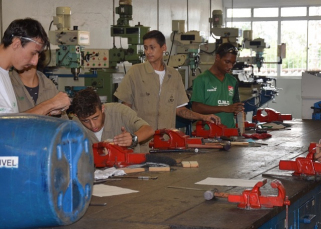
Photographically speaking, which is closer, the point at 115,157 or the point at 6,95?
the point at 6,95

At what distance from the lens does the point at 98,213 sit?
228 centimetres

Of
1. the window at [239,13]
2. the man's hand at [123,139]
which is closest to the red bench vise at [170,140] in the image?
the man's hand at [123,139]

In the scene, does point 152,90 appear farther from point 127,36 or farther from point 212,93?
point 127,36

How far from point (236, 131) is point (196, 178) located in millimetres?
1666

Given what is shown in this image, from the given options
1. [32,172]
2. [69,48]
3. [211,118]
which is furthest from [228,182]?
[69,48]

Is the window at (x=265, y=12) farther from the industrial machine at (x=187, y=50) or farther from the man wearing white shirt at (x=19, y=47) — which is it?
the man wearing white shirt at (x=19, y=47)

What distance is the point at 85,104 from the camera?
3326 millimetres

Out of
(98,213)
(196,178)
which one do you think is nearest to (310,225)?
(196,178)

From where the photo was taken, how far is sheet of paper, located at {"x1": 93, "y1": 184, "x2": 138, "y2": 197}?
2.63 m

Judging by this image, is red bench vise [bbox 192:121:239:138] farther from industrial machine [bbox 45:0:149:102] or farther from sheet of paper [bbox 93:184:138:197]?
sheet of paper [bbox 93:184:138:197]

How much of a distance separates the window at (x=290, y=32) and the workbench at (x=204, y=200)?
8233mm

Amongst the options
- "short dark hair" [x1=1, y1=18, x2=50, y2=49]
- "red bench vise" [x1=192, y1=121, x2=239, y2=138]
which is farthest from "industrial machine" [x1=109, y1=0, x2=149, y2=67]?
"short dark hair" [x1=1, y1=18, x2=50, y2=49]

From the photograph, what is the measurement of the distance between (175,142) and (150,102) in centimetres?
66

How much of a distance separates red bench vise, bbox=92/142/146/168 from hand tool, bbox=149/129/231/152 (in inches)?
27.5
